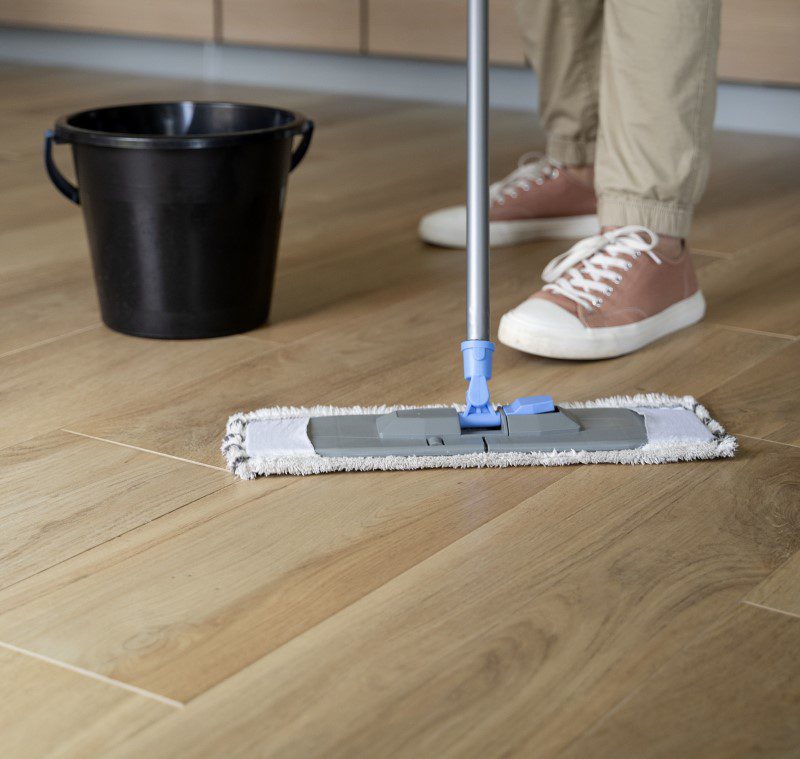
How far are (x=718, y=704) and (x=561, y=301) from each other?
71 centimetres

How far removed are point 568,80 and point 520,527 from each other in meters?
1.10

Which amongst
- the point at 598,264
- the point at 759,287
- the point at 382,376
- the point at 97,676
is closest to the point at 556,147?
the point at 759,287

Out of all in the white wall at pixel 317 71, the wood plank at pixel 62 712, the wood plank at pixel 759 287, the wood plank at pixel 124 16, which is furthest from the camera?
the wood plank at pixel 124 16

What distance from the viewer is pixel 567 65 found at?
1.83 metres

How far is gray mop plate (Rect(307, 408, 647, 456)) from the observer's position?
102cm

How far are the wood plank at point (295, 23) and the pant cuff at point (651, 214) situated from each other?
79.2 inches

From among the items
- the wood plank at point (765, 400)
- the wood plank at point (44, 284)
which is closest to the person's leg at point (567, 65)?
the wood plank at point (765, 400)

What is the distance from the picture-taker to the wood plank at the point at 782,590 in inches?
31.7

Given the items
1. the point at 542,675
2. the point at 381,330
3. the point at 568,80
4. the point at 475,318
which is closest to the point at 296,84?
the point at 568,80

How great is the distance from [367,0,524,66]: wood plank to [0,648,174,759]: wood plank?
101 inches

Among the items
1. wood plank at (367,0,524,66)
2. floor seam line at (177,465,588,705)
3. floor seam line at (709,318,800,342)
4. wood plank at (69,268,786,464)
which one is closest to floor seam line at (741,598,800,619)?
floor seam line at (177,465,588,705)

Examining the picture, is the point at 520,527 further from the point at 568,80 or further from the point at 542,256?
the point at 568,80

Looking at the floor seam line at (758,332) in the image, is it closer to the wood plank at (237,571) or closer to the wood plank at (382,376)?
the wood plank at (382,376)

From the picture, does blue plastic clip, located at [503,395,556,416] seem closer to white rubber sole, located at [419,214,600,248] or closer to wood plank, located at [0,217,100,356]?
wood plank, located at [0,217,100,356]
